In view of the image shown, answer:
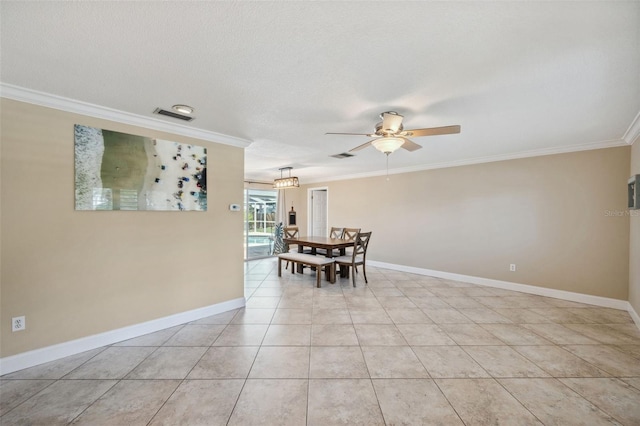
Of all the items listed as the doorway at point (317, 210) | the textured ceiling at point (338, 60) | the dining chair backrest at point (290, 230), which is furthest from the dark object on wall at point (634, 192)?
the doorway at point (317, 210)

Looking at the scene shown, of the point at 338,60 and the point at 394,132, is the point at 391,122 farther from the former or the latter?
the point at 338,60

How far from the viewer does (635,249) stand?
123 inches

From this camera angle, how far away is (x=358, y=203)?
22.0 feet

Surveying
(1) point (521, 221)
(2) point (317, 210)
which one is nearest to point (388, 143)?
(1) point (521, 221)

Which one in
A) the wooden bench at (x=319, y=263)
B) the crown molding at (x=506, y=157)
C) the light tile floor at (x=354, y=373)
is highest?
the crown molding at (x=506, y=157)

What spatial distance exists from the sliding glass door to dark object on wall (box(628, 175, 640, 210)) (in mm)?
7271

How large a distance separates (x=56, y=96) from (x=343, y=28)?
262 cm

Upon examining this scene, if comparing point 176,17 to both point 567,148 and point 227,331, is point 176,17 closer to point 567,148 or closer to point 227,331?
point 227,331

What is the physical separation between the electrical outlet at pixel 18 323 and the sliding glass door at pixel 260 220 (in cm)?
521

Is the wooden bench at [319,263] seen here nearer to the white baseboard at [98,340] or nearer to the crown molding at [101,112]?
the white baseboard at [98,340]

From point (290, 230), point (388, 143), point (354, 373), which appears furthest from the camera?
point (290, 230)

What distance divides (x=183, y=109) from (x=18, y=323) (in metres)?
2.35

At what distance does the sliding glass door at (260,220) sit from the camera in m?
7.59

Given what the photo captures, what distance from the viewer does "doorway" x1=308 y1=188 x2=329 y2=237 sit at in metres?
8.09
